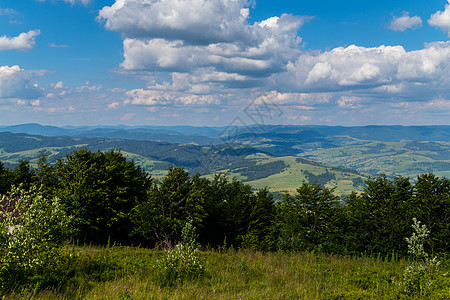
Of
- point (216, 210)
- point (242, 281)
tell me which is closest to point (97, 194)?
point (216, 210)

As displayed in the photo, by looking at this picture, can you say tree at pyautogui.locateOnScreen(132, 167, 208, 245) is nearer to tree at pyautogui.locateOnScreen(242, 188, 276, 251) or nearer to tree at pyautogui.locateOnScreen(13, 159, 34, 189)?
tree at pyautogui.locateOnScreen(242, 188, 276, 251)

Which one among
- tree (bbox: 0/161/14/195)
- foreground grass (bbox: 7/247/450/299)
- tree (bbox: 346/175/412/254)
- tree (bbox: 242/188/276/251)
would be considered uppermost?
foreground grass (bbox: 7/247/450/299)

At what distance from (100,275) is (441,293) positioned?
12016mm

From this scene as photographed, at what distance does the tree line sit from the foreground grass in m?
20.2

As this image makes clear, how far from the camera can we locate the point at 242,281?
33.6 ft

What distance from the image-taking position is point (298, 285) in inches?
382

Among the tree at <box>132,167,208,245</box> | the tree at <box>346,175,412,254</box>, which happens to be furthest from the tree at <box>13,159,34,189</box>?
the tree at <box>346,175,412,254</box>

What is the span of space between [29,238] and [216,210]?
5203cm

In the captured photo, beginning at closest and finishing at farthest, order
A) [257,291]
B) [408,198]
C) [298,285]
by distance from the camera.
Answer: [257,291] < [298,285] < [408,198]

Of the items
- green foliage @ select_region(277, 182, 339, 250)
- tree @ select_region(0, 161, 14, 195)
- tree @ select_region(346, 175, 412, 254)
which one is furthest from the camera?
tree @ select_region(0, 161, 14, 195)

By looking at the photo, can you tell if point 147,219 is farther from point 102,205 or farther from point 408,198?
point 408,198

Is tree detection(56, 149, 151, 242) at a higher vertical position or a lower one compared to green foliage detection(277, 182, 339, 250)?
higher

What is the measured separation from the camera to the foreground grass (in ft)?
27.1

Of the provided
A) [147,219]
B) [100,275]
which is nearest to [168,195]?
[147,219]
